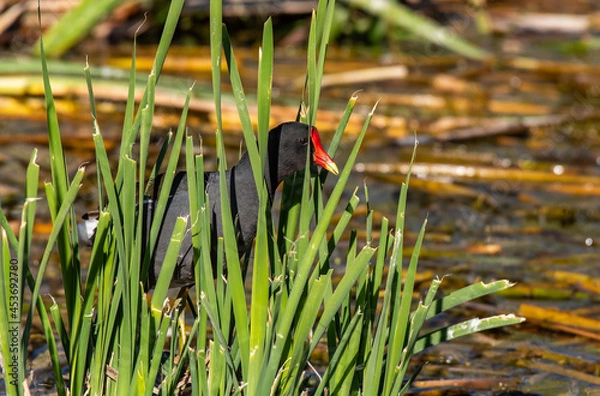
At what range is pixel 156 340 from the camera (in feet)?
7.26

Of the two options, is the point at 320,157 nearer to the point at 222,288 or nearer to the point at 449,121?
the point at 222,288

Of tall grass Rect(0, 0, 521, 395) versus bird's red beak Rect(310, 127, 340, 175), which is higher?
bird's red beak Rect(310, 127, 340, 175)

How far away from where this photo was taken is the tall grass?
6.75 ft

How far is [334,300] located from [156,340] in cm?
42

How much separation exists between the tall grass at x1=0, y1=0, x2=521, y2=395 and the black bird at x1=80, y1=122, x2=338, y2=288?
24 centimetres

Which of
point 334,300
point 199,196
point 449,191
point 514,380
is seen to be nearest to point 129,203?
point 199,196

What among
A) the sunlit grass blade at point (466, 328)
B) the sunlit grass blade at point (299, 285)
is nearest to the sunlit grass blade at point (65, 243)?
the sunlit grass blade at point (299, 285)

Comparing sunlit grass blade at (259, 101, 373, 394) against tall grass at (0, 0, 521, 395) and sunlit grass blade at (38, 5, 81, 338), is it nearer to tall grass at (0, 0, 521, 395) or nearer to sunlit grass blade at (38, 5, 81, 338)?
tall grass at (0, 0, 521, 395)

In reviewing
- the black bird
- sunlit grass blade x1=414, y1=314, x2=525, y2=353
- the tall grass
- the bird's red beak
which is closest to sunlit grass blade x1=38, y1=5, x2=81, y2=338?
the tall grass

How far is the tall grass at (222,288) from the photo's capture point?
2.06 metres

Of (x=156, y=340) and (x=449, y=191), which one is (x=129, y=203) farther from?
(x=449, y=191)

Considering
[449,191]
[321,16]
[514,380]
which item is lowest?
[514,380]

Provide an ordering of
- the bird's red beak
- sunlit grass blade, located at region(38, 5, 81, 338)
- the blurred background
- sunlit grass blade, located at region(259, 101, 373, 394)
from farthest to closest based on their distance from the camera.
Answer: the blurred background, the bird's red beak, sunlit grass blade, located at region(38, 5, 81, 338), sunlit grass blade, located at region(259, 101, 373, 394)

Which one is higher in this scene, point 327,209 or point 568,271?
point 327,209
